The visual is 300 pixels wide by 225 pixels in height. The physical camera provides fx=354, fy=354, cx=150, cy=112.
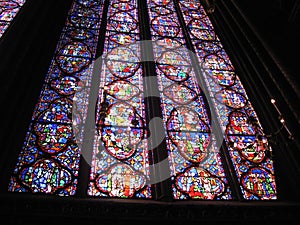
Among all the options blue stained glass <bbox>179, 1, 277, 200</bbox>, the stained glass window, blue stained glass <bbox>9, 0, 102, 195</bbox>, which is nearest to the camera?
blue stained glass <bbox>9, 0, 102, 195</bbox>

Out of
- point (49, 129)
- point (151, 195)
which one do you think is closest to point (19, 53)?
point (49, 129)

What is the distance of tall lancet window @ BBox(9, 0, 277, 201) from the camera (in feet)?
17.5

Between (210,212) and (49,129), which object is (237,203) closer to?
(210,212)

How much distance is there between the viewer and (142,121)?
6.21 metres

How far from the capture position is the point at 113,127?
19.8 feet

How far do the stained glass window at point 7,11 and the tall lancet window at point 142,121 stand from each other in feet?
3.98

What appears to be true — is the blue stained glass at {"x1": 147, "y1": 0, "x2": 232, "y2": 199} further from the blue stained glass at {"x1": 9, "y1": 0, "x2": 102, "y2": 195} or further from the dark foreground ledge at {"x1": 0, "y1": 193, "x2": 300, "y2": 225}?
the blue stained glass at {"x1": 9, "y1": 0, "x2": 102, "y2": 195}

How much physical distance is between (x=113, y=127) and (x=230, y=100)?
2434 mm

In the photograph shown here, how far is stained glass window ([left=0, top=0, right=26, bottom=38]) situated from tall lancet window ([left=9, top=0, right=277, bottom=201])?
121cm

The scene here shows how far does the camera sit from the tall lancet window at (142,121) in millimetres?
5332

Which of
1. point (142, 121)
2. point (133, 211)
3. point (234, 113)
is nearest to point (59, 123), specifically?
point (142, 121)

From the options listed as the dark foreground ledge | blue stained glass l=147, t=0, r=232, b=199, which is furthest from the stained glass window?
the dark foreground ledge

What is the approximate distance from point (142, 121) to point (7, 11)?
4273mm

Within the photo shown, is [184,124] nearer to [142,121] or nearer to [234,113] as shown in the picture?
[142,121]
